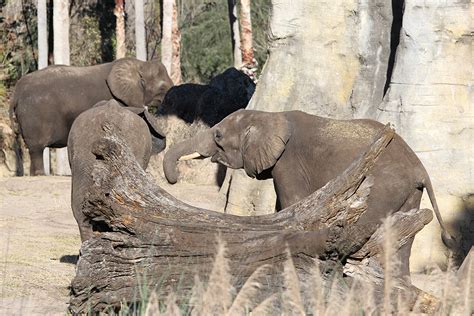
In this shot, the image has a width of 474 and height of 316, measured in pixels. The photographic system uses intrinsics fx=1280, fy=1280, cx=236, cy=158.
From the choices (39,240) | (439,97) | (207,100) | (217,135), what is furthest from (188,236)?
(207,100)

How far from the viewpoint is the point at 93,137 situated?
1052 cm

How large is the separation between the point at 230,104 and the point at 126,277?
41.5 ft

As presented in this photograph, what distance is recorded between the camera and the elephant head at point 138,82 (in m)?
Answer: 18.6

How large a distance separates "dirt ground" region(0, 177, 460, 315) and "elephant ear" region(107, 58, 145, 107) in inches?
57.5

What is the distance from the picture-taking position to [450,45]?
12.0 meters

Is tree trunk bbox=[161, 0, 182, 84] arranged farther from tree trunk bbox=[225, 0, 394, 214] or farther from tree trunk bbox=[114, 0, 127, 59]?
tree trunk bbox=[225, 0, 394, 214]

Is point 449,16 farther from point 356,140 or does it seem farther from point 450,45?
point 356,140

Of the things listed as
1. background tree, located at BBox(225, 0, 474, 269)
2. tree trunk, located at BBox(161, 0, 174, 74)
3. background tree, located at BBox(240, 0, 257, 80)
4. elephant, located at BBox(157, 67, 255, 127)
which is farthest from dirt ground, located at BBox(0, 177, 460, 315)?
tree trunk, located at BBox(161, 0, 174, 74)

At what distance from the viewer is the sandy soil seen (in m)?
8.84

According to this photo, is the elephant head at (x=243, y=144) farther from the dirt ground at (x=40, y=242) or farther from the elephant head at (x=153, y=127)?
the dirt ground at (x=40, y=242)

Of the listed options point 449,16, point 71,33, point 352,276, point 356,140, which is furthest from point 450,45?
point 71,33

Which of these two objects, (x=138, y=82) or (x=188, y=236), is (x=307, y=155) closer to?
(x=188, y=236)

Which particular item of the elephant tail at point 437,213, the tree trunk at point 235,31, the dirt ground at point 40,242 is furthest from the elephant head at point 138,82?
the elephant tail at point 437,213

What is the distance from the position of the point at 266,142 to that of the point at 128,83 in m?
8.42
